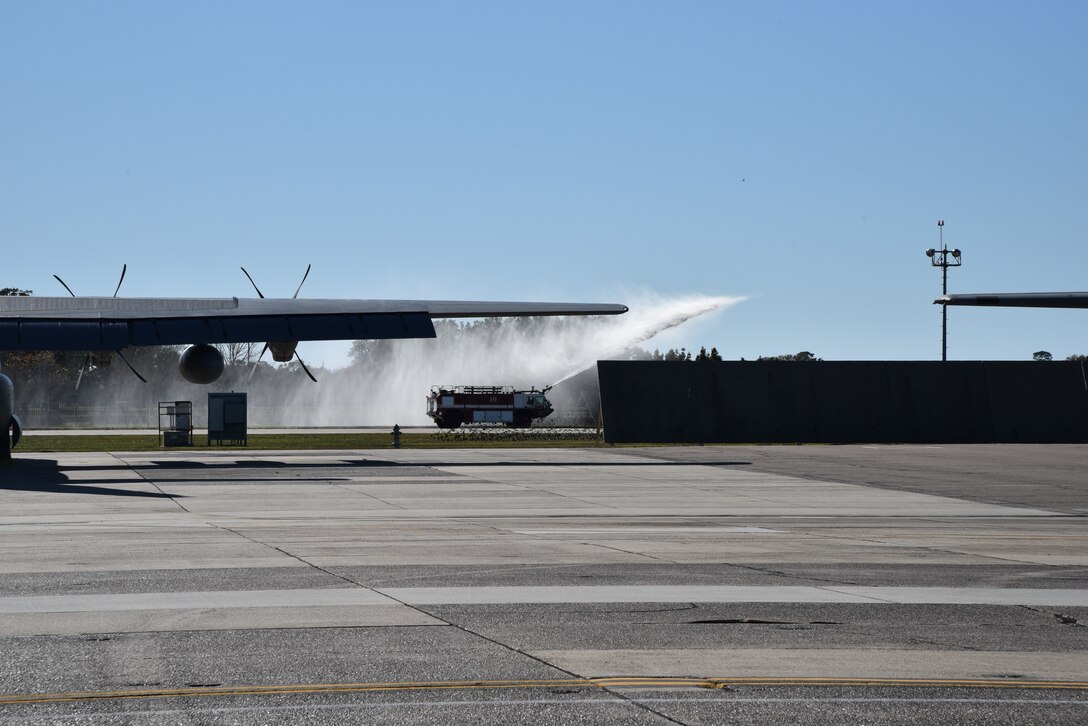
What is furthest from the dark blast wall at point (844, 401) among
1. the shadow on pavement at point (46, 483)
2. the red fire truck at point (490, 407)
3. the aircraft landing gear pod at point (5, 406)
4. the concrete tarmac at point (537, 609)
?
the concrete tarmac at point (537, 609)

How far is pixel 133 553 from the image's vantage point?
566 inches

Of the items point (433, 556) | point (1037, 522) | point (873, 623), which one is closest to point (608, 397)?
point (1037, 522)

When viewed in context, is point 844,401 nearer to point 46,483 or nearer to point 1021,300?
point 1021,300

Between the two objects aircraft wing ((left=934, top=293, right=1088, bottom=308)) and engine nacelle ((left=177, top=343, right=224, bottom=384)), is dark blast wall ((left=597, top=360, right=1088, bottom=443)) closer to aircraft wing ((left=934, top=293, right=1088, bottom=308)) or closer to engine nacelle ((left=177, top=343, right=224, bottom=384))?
engine nacelle ((left=177, top=343, right=224, bottom=384))

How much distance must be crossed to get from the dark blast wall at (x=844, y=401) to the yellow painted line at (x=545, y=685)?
4098 centimetres

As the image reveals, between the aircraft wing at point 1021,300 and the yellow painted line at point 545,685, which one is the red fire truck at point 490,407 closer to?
the aircraft wing at point 1021,300

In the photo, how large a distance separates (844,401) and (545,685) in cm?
4545

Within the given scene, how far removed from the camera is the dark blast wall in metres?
49.9

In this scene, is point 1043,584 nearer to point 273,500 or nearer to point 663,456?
point 273,500

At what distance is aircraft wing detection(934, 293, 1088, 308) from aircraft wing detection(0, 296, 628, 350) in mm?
12083

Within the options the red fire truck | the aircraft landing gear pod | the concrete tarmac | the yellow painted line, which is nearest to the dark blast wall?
the red fire truck

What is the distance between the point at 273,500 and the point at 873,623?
14.8 metres

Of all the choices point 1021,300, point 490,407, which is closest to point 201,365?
point 1021,300

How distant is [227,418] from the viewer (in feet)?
162
